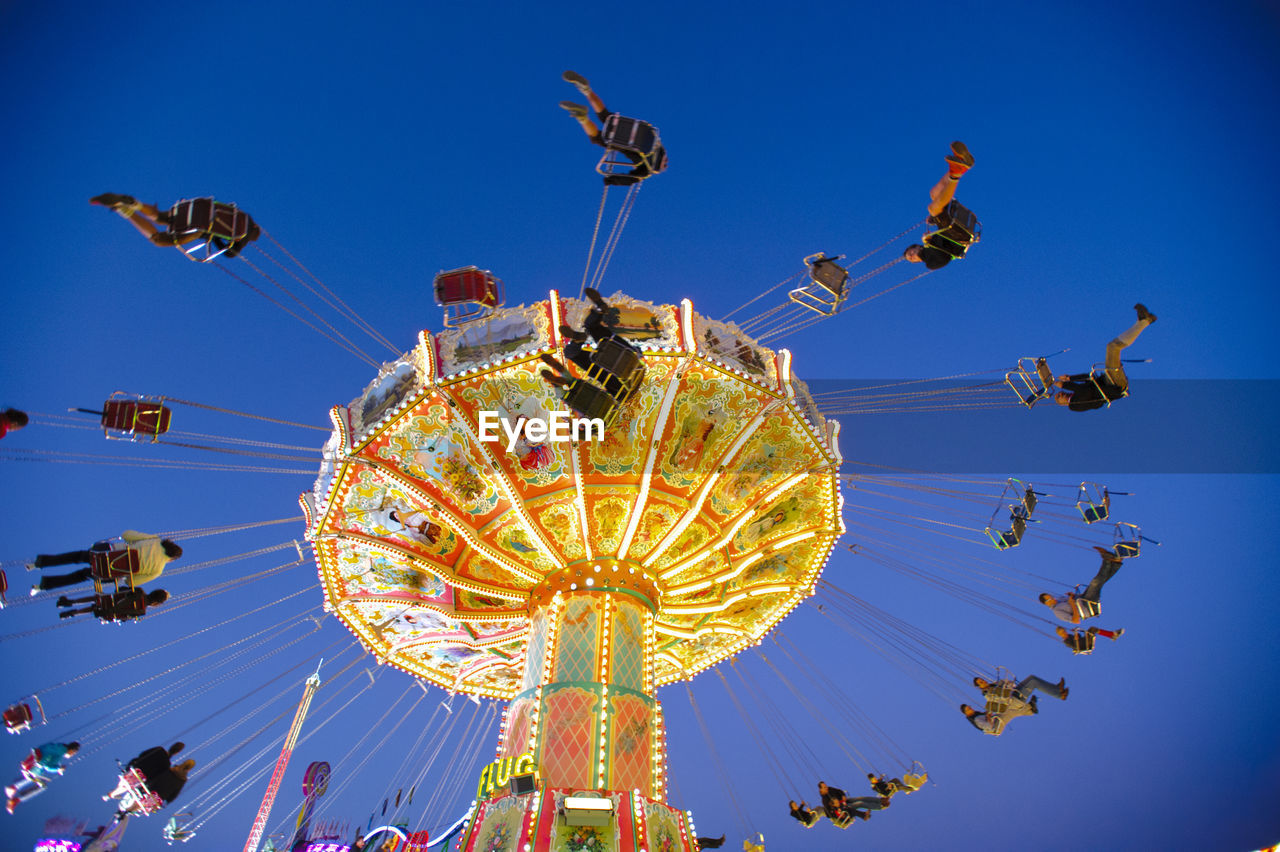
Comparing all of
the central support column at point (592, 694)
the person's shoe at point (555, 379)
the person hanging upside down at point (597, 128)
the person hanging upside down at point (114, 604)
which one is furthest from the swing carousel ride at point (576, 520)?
the person hanging upside down at point (114, 604)

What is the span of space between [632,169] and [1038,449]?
17886mm

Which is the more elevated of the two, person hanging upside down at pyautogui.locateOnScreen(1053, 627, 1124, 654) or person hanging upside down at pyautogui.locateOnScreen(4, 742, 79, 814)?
person hanging upside down at pyautogui.locateOnScreen(1053, 627, 1124, 654)

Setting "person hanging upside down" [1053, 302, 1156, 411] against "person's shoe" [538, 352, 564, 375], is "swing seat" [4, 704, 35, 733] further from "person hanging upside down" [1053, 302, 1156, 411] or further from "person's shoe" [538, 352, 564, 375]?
"person hanging upside down" [1053, 302, 1156, 411]

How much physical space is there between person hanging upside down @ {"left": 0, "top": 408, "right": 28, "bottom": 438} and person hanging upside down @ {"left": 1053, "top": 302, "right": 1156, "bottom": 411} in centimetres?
1272

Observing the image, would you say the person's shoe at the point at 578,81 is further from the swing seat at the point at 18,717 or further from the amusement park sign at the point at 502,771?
the swing seat at the point at 18,717

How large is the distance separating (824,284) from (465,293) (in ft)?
16.1

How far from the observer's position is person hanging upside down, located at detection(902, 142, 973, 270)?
8.91 meters

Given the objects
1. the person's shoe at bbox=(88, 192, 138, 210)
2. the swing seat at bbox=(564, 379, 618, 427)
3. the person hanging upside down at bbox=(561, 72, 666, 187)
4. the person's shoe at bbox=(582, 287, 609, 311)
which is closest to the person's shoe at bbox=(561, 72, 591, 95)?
the person hanging upside down at bbox=(561, 72, 666, 187)

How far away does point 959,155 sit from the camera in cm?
891

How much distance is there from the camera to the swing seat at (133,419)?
355 inches

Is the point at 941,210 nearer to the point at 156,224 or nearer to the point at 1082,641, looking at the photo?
the point at 1082,641

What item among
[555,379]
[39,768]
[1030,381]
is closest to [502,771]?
[555,379]

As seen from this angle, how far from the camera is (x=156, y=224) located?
817cm

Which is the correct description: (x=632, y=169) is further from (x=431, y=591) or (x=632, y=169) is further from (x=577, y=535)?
(x=431, y=591)
